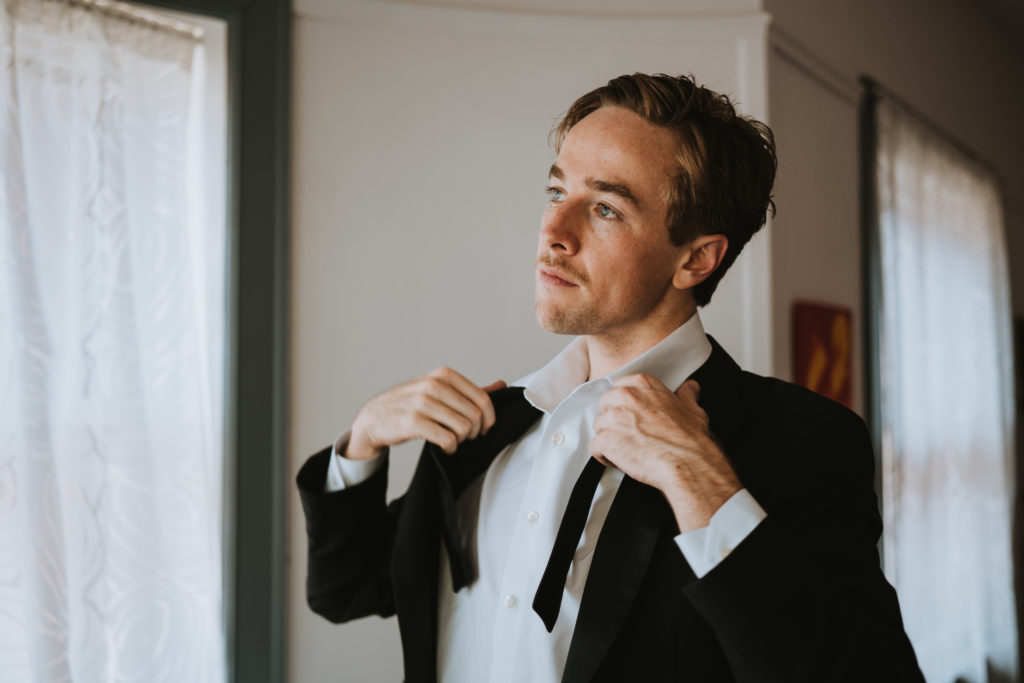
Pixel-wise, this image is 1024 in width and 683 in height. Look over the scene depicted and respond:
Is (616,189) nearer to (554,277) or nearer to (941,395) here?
(554,277)

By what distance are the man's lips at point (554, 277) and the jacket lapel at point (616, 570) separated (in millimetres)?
318

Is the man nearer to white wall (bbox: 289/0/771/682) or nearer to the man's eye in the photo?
the man's eye

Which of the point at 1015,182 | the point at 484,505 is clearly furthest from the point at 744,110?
the point at 1015,182

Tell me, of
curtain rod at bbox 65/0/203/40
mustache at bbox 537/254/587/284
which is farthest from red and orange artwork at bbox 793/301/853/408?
curtain rod at bbox 65/0/203/40

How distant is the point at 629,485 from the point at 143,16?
1575mm

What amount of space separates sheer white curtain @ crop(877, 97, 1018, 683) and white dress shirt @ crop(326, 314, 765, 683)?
2204 mm

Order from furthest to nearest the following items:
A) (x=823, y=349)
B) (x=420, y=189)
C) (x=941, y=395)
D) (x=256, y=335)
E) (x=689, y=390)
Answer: (x=941, y=395)
(x=823, y=349)
(x=420, y=189)
(x=256, y=335)
(x=689, y=390)

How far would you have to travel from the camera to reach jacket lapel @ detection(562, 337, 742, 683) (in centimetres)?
94

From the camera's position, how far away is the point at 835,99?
2838 mm

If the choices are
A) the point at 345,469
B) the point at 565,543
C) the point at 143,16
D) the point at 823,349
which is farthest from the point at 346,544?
the point at 823,349

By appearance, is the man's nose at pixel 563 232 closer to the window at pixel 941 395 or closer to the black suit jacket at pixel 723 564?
the black suit jacket at pixel 723 564

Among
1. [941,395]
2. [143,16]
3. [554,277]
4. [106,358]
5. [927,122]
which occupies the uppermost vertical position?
[927,122]

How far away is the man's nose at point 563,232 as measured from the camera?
1162mm

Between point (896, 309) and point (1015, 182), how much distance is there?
2.28 meters
